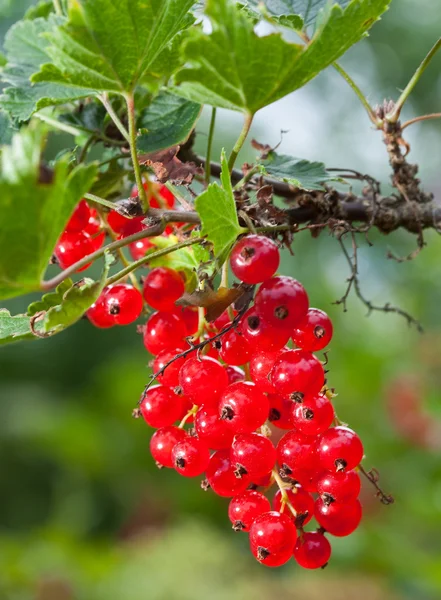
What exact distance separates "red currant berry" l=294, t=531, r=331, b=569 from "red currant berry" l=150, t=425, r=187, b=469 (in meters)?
0.12

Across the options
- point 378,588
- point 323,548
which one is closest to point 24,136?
point 323,548

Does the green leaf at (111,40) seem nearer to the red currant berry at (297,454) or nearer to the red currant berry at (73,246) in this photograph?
the red currant berry at (73,246)

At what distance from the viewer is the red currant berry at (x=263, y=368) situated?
0.49 metres

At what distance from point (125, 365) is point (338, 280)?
1.20 metres

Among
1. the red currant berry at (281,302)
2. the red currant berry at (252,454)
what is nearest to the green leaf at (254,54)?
the red currant berry at (281,302)

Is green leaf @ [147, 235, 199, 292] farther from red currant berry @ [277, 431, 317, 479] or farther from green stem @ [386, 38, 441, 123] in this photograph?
green stem @ [386, 38, 441, 123]

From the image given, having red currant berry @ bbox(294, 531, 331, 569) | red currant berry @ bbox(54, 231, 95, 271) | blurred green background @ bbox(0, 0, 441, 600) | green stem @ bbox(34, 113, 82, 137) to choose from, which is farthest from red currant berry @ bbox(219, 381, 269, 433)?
blurred green background @ bbox(0, 0, 441, 600)

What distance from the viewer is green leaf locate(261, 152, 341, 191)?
21.3 inches

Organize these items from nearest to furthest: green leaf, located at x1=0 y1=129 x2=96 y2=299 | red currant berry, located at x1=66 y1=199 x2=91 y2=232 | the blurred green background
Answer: green leaf, located at x1=0 y1=129 x2=96 y2=299
red currant berry, located at x1=66 y1=199 x2=91 y2=232
the blurred green background

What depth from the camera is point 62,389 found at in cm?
467

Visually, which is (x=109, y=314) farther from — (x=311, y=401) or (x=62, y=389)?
(x=62, y=389)

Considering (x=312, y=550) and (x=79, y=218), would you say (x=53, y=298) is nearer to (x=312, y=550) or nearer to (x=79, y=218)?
(x=79, y=218)

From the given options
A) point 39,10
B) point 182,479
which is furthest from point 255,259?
point 182,479

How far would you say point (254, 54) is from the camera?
1.40ft
